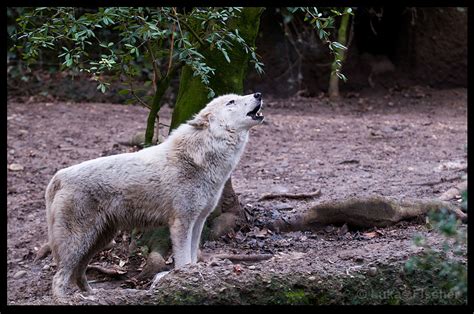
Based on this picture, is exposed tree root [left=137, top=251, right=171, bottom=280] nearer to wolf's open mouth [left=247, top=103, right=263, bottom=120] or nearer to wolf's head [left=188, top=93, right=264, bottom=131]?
wolf's head [left=188, top=93, right=264, bottom=131]

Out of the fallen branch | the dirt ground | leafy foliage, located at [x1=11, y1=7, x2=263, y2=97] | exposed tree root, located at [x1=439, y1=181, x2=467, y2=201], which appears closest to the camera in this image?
the dirt ground

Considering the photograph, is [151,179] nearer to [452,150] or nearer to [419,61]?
[452,150]

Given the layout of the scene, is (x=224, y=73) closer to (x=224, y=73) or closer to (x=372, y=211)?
(x=224, y=73)

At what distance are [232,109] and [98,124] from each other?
539 centimetres

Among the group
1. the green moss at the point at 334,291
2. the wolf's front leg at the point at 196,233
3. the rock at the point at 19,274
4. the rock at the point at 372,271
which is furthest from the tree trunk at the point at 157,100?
the rock at the point at 372,271

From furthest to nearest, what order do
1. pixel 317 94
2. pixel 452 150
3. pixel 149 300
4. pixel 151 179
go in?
pixel 317 94
pixel 452 150
pixel 151 179
pixel 149 300

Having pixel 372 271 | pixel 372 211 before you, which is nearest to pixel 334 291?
pixel 372 271

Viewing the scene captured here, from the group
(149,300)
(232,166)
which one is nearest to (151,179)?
(232,166)

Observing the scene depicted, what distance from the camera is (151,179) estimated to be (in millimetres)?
5777

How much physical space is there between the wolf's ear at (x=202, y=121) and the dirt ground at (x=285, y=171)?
1172mm

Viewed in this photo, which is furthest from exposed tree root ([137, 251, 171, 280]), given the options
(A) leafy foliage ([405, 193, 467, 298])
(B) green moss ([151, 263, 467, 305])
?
(A) leafy foliage ([405, 193, 467, 298])

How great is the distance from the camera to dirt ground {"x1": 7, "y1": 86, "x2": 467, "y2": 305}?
5348mm

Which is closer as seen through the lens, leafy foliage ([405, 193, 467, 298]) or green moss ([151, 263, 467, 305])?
leafy foliage ([405, 193, 467, 298])

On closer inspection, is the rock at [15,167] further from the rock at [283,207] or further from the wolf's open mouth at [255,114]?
the wolf's open mouth at [255,114]
